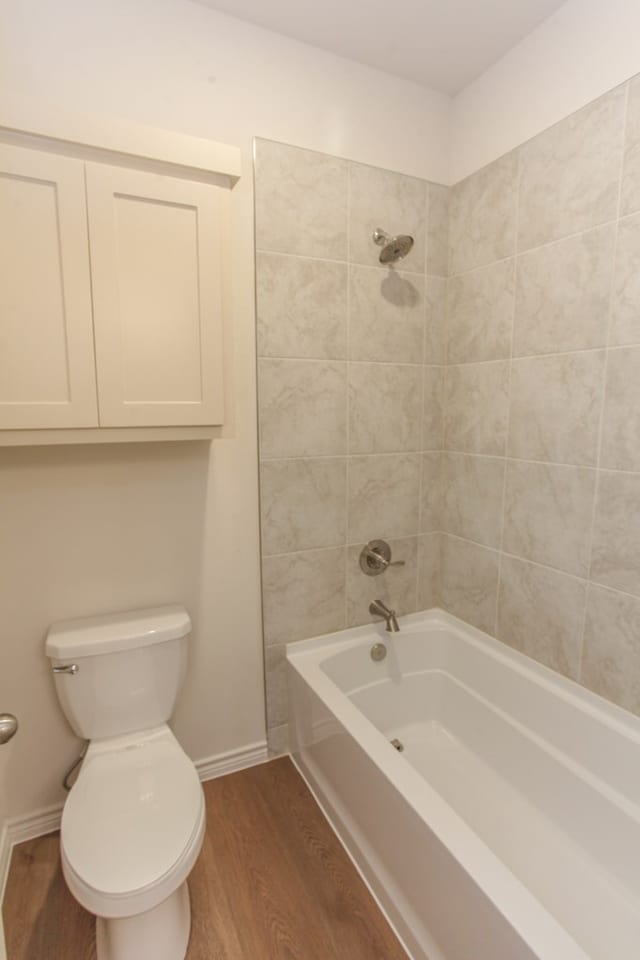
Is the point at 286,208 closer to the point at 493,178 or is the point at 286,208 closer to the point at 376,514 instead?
the point at 493,178

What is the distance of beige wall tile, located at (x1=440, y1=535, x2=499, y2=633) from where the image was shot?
186cm

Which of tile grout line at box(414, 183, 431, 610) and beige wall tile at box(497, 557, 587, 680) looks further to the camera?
tile grout line at box(414, 183, 431, 610)

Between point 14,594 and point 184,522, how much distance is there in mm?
534

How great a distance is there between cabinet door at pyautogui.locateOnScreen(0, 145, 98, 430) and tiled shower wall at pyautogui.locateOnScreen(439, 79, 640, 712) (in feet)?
4.45

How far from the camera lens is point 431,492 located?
6.77 feet

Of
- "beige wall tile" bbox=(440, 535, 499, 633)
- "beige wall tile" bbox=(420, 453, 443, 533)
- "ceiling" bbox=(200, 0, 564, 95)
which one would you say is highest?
"ceiling" bbox=(200, 0, 564, 95)

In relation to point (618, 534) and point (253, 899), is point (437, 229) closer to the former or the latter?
point (618, 534)

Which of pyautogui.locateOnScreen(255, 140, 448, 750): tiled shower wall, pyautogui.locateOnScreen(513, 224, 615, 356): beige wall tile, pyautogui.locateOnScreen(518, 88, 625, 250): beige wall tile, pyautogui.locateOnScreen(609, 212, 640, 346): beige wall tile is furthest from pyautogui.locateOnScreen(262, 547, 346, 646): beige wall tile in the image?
pyautogui.locateOnScreen(518, 88, 625, 250): beige wall tile

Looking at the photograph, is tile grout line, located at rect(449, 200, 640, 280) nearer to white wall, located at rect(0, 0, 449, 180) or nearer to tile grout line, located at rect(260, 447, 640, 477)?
white wall, located at rect(0, 0, 449, 180)

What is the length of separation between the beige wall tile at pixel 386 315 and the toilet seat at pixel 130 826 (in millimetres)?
1480

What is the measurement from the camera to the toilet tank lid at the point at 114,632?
138cm

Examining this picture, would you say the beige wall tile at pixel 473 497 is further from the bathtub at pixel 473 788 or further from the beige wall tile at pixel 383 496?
the bathtub at pixel 473 788

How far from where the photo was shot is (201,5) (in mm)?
1434

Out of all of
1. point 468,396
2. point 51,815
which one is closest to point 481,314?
point 468,396
